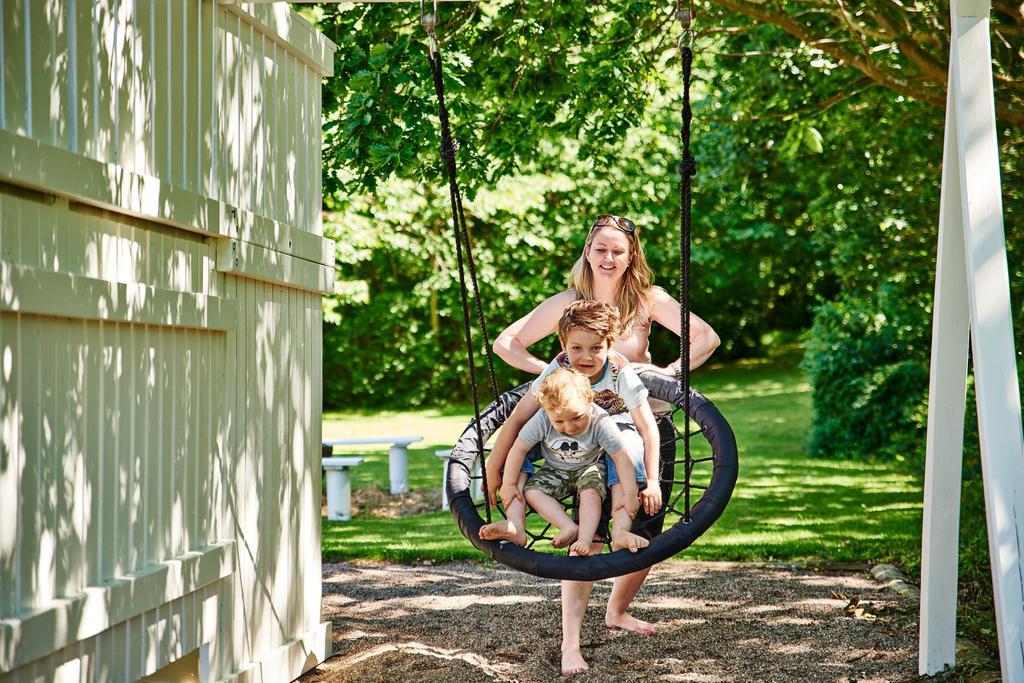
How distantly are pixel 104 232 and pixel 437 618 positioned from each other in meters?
2.71

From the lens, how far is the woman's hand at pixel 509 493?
3.57m

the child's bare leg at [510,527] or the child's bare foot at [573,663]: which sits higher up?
the child's bare leg at [510,527]

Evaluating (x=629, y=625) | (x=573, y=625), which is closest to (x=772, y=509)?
(x=629, y=625)

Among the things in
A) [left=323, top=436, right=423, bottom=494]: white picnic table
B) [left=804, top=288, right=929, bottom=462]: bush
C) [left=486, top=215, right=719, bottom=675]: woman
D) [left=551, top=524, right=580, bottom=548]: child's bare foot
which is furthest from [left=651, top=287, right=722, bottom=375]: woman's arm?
[left=804, top=288, right=929, bottom=462]: bush

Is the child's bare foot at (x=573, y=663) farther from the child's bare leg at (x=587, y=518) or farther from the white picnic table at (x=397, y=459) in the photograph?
the white picnic table at (x=397, y=459)

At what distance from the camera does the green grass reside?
6.60 m

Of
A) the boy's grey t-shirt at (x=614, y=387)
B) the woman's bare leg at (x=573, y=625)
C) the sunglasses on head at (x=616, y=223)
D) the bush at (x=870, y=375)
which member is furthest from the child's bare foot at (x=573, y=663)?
the bush at (x=870, y=375)

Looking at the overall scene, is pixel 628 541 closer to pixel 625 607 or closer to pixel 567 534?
pixel 567 534

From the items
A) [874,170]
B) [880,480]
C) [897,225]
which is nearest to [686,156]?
[897,225]

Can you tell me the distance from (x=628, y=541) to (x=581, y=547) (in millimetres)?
185

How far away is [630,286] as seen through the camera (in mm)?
3918

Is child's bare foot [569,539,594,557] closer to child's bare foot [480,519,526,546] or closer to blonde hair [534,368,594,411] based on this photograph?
child's bare foot [480,519,526,546]

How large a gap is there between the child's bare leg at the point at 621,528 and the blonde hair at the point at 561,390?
0.33 meters

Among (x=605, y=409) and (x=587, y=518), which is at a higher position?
(x=605, y=409)
